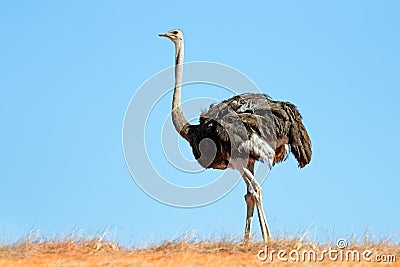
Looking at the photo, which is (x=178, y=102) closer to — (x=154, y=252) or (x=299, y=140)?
(x=299, y=140)

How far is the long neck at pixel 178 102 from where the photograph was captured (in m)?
12.5

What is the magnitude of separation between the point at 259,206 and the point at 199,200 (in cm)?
108

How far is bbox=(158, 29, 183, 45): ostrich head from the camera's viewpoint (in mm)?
13883

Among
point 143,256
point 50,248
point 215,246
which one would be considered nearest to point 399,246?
point 215,246

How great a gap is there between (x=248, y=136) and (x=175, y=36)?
120 inches

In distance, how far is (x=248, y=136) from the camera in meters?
11.8

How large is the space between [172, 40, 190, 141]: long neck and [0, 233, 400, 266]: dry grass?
232 centimetres

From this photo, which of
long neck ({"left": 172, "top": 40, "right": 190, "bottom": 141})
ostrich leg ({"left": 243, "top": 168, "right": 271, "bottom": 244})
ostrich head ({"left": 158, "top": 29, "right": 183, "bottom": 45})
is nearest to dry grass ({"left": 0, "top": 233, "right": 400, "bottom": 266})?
ostrich leg ({"left": 243, "top": 168, "right": 271, "bottom": 244})

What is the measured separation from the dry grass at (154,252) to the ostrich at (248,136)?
0.90 metres

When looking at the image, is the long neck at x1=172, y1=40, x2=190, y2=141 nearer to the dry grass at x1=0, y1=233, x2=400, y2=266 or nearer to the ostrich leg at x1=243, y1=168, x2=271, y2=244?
the ostrich leg at x1=243, y1=168, x2=271, y2=244

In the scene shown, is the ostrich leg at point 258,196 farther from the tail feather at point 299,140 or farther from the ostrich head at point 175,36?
the ostrich head at point 175,36

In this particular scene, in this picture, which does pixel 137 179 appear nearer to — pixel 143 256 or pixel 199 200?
pixel 199 200

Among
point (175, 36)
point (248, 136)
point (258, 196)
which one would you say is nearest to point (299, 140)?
point (248, 136)

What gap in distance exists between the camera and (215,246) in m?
10.5
